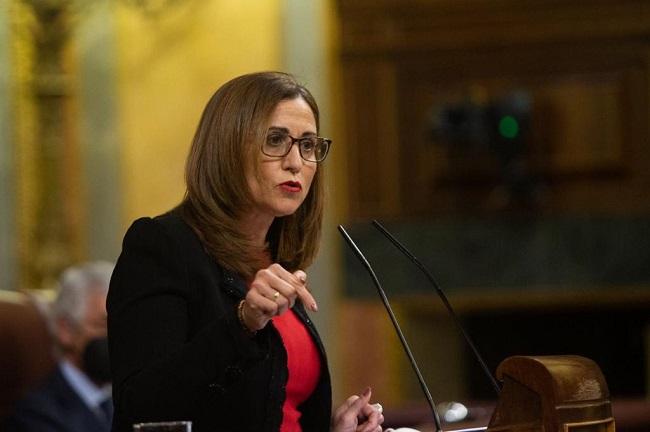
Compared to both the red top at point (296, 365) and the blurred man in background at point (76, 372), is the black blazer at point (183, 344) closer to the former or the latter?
the red top at point (296, 365)

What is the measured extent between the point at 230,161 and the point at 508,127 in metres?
4.26

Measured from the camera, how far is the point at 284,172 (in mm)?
1994

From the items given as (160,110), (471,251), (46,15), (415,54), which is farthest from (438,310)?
(46,15)

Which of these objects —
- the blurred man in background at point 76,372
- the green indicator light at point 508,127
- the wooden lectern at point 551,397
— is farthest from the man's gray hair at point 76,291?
the green indicator light at point 508,127

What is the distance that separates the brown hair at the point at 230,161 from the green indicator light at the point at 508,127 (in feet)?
13.5

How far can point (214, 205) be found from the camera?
2025 mm

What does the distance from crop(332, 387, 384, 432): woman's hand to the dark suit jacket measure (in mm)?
1413

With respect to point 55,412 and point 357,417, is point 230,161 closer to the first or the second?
point 357,417

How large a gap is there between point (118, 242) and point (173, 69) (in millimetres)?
815

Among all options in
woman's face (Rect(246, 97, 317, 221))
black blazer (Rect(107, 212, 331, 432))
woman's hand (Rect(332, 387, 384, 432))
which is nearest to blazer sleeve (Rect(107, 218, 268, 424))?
black blazer (Rect(107, 212, 331, 432))

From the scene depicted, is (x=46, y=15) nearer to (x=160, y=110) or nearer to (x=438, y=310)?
(x=160, y=110)

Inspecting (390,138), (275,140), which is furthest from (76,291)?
(390,138)

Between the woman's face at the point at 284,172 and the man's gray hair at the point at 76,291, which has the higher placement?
the woman's face at the point at 284,172

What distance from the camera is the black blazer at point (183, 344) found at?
181 cm
